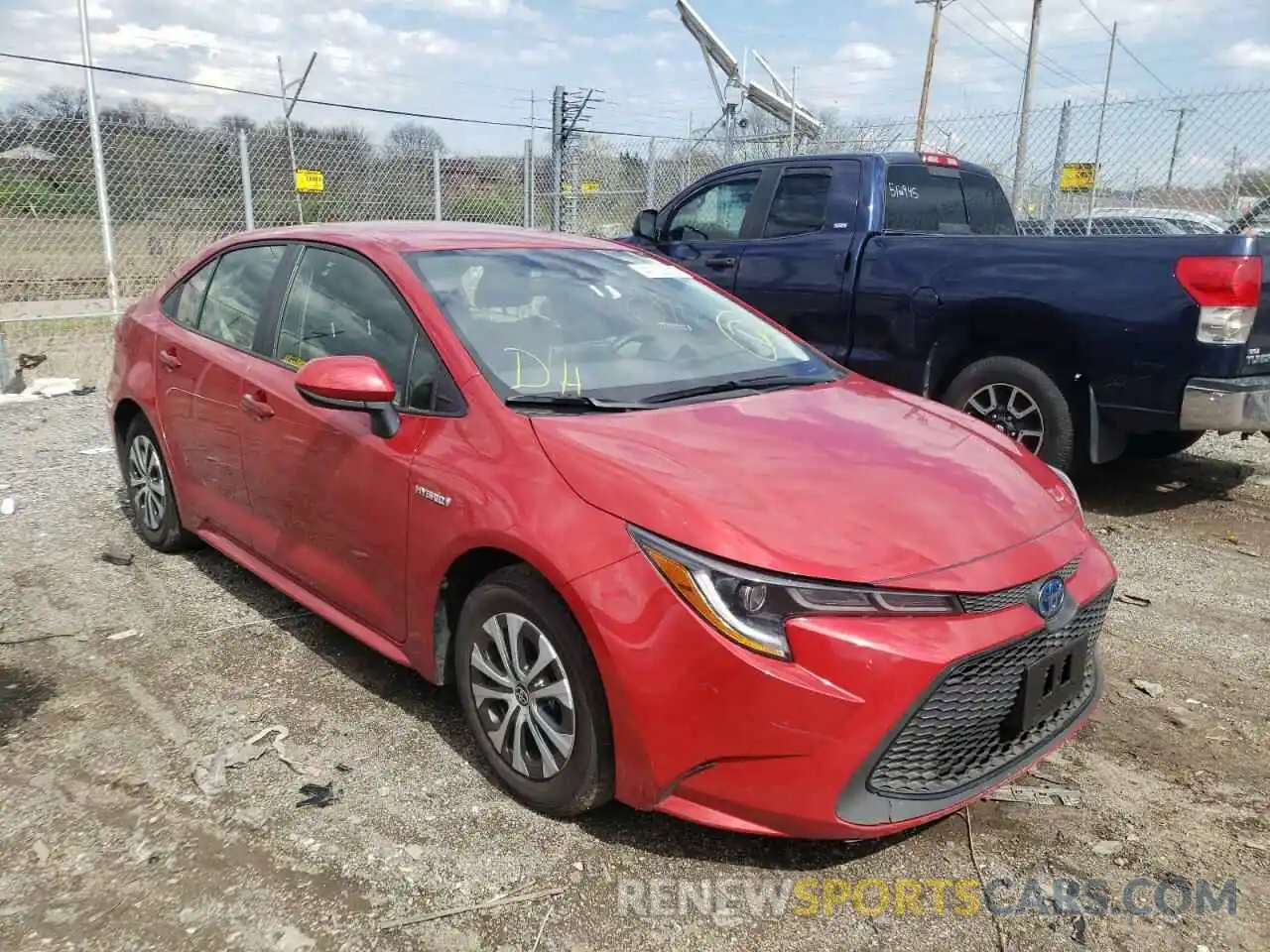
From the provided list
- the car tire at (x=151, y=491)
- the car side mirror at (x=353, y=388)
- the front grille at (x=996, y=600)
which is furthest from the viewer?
the car tire at (x=151, y=491)

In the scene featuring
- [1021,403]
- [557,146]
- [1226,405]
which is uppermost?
[557,146]

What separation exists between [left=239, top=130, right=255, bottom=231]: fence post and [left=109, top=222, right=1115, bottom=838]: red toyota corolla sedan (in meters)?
6.96

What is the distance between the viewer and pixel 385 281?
320 cm

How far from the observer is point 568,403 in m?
2.80

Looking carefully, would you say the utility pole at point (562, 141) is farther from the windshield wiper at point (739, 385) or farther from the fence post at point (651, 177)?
the windshield wiper at point (739, 385)

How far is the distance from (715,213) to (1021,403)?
271 cm

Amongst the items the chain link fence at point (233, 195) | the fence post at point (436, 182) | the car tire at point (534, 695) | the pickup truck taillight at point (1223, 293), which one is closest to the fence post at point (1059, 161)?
the chain link fence at point (233, 195)

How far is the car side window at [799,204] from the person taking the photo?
636cm

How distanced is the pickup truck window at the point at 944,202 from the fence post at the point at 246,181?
6712 millimetres

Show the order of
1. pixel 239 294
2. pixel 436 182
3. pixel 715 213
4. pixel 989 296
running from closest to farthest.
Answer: pixel 239 294 → pixel 989 296 → pixel 715 213 → pixel 436 182

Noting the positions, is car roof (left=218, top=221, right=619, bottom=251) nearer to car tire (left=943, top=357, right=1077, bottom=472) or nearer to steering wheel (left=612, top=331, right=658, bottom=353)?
steering wheel (left=612, top=331, right=658, bottom=353)

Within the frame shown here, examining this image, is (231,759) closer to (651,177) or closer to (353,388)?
(353,388)

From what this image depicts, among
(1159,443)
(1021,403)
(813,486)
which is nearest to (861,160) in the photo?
(1021,403)

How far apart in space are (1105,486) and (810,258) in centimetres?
228
